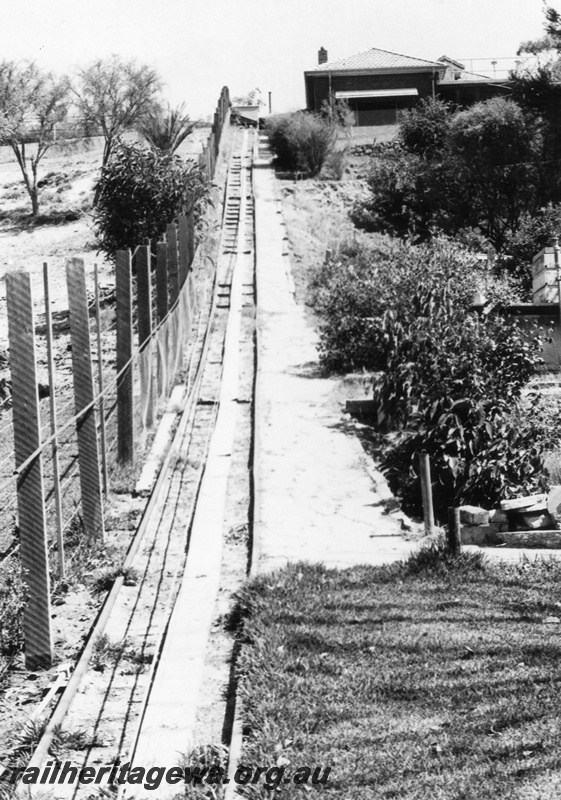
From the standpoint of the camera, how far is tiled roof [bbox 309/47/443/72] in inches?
2090

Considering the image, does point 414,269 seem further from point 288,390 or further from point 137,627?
point 137,627

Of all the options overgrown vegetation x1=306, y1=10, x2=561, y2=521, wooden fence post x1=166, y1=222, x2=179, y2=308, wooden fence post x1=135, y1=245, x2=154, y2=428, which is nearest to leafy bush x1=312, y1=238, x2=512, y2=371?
overgrown vegetation x1=306, y1=10, x2=561, y2=521

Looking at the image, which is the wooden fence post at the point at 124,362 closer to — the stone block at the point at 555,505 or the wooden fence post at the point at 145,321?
the wooden fence post at the point at 145,321

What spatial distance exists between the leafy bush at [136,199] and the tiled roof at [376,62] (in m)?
31.4

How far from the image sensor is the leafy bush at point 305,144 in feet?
141

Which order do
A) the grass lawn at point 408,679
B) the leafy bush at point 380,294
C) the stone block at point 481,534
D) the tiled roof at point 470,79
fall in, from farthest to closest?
the tiled roof at point 470,79, the leafy bush at point 380,294, the stone block at point 481,534, the grass lawn at point 408,679

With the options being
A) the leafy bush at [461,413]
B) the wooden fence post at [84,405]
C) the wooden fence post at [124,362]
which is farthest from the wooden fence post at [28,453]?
the leafy bush at [461,413]

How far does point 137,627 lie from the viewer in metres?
6.98

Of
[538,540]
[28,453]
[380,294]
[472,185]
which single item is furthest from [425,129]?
[28,453]

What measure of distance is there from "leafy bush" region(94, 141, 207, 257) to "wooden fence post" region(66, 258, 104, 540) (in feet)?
50.9

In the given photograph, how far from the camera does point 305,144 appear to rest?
43.0 meters

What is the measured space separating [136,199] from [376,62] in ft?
111

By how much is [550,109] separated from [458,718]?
99.1ft

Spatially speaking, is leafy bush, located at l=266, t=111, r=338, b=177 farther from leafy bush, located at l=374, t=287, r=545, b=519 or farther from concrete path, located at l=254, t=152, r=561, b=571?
leafy bush, located at l=374, t=287, r=545, b=519
